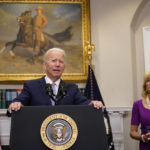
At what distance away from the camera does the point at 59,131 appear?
Result: 5.76 feet

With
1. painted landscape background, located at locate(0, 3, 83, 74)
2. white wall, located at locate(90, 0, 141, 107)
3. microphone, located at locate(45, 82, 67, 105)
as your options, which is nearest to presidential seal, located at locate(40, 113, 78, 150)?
microphone, located at locate(45, 82, 67, 105)

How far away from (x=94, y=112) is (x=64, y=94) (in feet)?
1.05

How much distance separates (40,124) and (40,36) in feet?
11.3

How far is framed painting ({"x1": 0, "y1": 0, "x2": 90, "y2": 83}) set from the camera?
16.1 feet

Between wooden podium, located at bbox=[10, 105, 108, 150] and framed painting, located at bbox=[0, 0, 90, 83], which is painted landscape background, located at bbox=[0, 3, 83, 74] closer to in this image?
framed painting, located at bbox=[0, 0, 90, 83]

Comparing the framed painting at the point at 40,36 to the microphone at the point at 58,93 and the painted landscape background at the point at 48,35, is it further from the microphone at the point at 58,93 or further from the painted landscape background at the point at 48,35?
the microphone at the point at 58,93

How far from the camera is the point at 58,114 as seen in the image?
178cm

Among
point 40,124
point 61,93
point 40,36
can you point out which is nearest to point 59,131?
point 40,124

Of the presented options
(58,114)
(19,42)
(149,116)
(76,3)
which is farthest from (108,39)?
(58,114)

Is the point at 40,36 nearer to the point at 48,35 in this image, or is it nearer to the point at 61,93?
the point at 48,35

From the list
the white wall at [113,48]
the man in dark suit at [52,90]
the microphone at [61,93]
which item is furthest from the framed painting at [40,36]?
the microphone at [61,93]

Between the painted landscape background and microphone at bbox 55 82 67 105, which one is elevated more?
the painted landscape background

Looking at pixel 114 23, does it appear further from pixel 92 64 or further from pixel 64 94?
pixel 64 94

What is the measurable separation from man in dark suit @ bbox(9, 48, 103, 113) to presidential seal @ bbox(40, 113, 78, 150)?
31 centimetres
